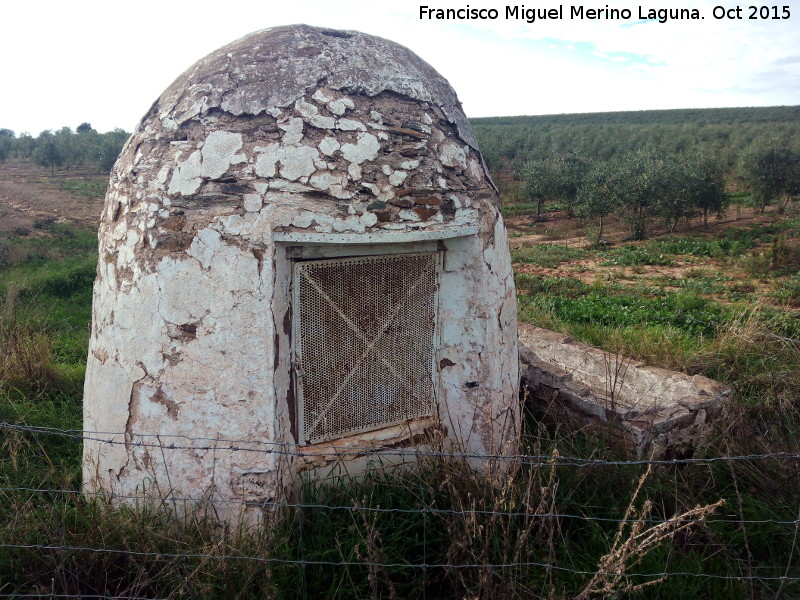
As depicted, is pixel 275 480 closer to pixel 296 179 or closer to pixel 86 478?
pixel 86 478

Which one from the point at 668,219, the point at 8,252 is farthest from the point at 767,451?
the point at 668,219

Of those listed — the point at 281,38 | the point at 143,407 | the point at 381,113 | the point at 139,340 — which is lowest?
the point at 143,407

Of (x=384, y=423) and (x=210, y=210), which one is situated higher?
(x=210, y=210)

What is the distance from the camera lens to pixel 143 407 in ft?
9.81

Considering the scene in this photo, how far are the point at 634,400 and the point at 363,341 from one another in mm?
2795

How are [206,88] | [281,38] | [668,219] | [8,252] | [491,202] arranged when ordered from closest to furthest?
1. [206,88]
2. [281,38]
3. [491,202]
4. [8,252]
5. [668,219]

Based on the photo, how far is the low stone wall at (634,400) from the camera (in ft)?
13.7

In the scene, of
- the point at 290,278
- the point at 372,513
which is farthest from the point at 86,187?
the point at 372,513

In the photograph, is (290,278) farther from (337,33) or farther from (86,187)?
(86,187)

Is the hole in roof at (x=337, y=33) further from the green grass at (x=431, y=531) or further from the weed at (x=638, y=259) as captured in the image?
the weed at (x=638, y=259)

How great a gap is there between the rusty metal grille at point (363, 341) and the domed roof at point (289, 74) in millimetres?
921

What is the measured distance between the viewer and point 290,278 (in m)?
3.09

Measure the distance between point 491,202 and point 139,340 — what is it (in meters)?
2.17

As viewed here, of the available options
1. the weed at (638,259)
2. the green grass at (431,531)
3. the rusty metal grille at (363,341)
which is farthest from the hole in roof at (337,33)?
the weed at (638,259)
